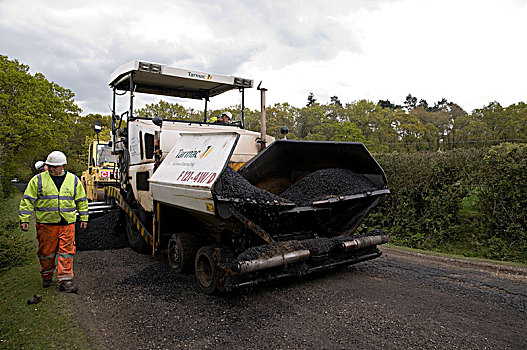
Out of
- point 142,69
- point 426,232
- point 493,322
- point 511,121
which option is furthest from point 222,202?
point 511,121

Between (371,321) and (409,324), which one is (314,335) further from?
(409,324)

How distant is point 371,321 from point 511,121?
25133 millimetres

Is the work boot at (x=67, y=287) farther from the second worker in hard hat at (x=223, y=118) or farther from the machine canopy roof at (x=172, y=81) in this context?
the second worker in hard hat at (x=223, y=118)

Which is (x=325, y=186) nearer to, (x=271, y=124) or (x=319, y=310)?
(x=319, y=310)

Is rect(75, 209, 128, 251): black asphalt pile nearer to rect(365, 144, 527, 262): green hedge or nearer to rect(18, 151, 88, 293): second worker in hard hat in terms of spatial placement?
rect(18, 151, 88, 293): second worker in hard hat

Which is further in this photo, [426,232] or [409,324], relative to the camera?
[426,232]

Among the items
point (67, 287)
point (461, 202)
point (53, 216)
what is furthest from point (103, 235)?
point (461, 202)

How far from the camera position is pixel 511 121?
78.2 feet

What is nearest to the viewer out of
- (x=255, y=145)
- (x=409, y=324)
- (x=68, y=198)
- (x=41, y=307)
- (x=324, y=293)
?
(x=409, y=324)

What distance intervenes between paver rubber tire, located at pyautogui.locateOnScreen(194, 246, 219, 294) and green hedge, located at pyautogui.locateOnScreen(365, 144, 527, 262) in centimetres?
421

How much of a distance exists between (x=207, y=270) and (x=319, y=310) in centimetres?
137

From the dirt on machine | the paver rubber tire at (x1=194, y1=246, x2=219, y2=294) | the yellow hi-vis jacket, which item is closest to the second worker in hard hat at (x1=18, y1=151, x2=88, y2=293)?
the yellow hi-vis jacket

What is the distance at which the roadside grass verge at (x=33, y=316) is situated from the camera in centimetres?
325

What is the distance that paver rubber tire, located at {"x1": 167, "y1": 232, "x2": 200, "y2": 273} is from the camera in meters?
4.93
